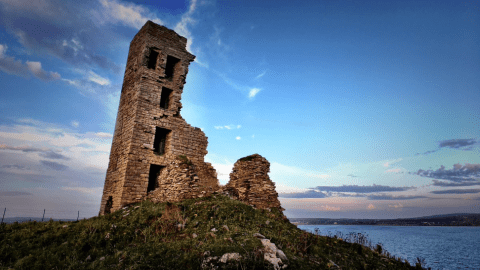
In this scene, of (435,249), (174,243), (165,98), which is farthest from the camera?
(435,249)

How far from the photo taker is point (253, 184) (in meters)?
13.3

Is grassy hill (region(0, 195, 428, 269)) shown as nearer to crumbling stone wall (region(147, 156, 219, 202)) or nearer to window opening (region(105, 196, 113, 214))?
crumbling stone wall (region(147, 156, 219, 202))

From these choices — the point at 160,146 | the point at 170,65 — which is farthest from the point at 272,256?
the point at 170,65

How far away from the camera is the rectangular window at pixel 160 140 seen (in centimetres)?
1480

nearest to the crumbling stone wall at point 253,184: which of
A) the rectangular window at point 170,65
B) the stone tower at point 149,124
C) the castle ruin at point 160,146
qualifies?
the castle ruin at point 160,146

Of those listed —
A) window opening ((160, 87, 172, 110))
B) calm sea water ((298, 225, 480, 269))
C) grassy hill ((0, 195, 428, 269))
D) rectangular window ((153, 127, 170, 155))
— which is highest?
window opening ((160, 87, 172, 110))

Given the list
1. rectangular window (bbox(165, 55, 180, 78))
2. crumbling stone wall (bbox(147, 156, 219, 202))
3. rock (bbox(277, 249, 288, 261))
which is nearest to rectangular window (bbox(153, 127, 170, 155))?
crumbling stone wall (bbox(147, 156, 219, 202))

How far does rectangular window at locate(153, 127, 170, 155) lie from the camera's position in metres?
14.8

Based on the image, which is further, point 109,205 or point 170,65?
point 170,65

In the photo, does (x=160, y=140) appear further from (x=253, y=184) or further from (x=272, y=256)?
(x=272, y=256)

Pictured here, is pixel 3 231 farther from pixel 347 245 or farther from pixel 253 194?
pixel 347 245

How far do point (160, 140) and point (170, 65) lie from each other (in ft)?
17.3

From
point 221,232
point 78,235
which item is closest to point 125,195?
point 78,235

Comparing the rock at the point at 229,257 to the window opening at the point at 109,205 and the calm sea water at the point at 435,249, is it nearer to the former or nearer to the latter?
the calm sea water at the point at 435,249
